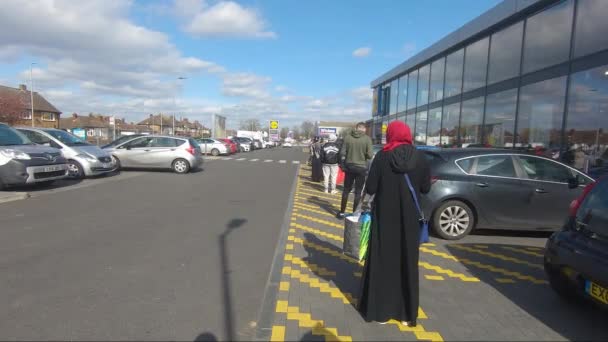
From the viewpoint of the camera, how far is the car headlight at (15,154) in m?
8.66

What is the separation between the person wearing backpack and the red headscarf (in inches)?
229

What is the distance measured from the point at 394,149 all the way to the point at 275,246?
2836 millimetres

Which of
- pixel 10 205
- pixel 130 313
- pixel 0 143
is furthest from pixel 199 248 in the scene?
pixel 0 143

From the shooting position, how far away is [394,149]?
3.29 meters

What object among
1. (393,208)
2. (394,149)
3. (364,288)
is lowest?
(364,288)

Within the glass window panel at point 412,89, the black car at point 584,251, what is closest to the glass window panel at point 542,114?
the black car at point 584,251

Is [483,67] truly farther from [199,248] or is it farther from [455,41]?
[199,248]

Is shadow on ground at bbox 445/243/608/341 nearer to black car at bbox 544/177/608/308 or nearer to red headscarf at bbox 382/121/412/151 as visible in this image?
black car at bbox 544/177/608/308

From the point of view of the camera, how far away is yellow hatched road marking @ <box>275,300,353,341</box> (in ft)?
10.2

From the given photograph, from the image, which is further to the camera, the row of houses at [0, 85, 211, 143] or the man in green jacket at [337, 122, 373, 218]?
the row of houses at [0, 85, 211, 143]

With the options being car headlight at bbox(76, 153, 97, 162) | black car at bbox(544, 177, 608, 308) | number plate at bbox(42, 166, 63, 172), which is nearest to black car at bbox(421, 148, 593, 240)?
black car at bbox(544, 177, 608, 308)

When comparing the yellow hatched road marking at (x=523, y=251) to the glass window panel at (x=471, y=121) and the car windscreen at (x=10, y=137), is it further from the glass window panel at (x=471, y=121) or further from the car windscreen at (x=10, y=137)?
the glass window panel at (x=471, y=121)

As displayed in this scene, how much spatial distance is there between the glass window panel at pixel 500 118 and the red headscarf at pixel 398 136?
14527 millimetres

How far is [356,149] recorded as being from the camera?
738cm
